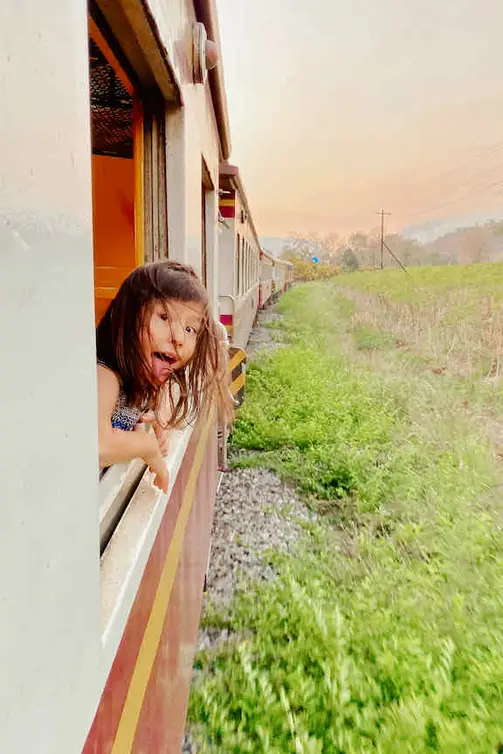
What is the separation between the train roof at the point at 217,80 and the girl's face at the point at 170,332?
1671 mm

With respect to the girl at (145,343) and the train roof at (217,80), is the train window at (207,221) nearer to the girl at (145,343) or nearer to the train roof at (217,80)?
the train roof at (217,80)

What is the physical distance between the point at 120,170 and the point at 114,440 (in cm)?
243

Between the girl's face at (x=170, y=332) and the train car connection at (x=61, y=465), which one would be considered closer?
the train car connection at (x=61, y=465)

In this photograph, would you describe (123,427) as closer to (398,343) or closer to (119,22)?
(119,22)

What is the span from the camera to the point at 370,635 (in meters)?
2.72

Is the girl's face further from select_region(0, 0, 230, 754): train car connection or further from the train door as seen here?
the train door

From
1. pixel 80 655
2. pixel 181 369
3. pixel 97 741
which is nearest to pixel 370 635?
pixel 181 369

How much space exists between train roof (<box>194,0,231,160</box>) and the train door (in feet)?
1.60

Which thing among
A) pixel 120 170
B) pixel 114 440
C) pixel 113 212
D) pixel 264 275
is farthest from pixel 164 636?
pixel 264 275

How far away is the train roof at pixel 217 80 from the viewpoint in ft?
8.16

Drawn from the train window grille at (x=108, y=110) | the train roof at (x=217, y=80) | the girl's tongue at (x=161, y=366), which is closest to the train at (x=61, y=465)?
the girl's tongue at (x=161, y=366)

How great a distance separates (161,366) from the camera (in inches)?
54.8

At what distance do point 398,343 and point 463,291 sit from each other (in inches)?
216

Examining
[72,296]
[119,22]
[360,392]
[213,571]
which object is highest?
[119,22]
